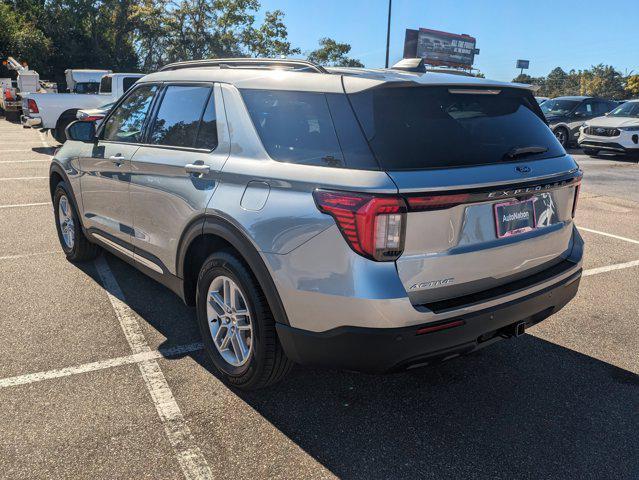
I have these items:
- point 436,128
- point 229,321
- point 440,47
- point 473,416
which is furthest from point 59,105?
point 440,47

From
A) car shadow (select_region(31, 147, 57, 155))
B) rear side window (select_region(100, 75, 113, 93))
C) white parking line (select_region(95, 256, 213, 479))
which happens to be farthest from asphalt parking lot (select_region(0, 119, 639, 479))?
rear side window (select_region(100, 75, 113, 93))

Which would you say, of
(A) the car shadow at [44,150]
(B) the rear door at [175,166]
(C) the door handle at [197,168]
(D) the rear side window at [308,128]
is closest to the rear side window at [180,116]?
(B) the rear door at [175,166]

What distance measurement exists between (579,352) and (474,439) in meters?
1.38

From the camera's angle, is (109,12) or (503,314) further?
(109,12)

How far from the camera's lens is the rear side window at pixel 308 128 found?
8.03 feet

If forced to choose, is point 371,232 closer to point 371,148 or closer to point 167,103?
point 371,148

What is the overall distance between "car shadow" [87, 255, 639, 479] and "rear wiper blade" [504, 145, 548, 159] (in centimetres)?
137

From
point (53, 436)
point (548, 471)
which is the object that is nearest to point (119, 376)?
point (53, 436)

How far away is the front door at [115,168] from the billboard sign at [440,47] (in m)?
54.8

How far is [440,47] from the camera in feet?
194

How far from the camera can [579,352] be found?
3.68 metres

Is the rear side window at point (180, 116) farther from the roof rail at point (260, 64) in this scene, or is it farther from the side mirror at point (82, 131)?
the side mirror at point (82, 131)

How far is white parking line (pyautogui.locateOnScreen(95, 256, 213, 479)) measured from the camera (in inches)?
99.0

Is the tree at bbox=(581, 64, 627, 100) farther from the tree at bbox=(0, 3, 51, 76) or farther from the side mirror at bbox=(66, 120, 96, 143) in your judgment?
the side mirror at bbox=(66, 120, 96, 143)
